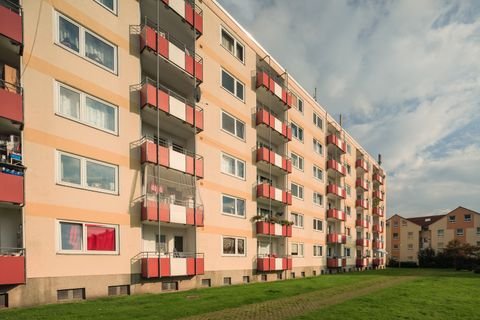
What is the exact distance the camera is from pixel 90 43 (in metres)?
17.3

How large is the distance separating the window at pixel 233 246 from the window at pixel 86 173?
10.2m

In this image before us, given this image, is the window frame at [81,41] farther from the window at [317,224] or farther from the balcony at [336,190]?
the balcony at [336,190]

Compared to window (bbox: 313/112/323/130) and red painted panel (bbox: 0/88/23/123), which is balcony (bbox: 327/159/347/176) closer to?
window (bbox: 313/112/323/130)

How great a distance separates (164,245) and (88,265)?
19.1ft

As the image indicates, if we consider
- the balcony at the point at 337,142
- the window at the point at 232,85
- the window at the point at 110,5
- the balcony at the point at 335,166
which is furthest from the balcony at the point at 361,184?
the window at the point at 110,5

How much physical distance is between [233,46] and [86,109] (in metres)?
14.6

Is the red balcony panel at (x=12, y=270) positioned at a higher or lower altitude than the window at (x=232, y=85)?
lower

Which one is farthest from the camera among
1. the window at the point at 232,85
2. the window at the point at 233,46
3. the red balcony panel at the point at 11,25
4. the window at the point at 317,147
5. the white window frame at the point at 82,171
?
the window at the point at 317,147

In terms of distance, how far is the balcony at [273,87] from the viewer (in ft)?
98.6

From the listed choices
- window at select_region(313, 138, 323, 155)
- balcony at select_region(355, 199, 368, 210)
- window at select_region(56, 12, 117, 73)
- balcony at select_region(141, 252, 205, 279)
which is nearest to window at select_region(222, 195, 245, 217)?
balcony at select_region(141, 252, 205, 279)

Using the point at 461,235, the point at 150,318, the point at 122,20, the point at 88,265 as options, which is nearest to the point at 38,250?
the point at 88,265

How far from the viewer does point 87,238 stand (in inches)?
635

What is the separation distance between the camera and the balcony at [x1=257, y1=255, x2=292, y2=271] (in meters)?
28.2

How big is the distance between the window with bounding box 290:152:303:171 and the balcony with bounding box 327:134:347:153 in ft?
28.6
